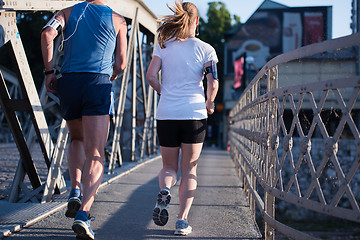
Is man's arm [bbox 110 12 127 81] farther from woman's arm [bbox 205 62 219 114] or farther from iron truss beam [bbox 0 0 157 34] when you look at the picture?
woman's arm [bbox 205 62 219 114]

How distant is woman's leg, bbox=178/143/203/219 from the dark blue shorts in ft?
2.25

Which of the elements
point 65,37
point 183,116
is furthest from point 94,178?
point 65,37

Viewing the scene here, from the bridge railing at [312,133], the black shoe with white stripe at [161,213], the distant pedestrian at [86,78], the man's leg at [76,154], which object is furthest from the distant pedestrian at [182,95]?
the man's leg at [76,154]

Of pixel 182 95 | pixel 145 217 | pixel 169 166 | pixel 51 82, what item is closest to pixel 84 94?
pixel 51 82

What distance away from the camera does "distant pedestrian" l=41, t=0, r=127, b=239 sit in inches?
151

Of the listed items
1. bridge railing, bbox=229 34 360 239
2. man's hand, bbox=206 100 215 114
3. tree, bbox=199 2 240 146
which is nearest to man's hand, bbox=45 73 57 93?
man's hand, bbox=206 100 215 114

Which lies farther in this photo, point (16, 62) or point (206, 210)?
point (206, 210)

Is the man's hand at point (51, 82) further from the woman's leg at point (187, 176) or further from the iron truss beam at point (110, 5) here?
the woman's leg at point (187, 176)

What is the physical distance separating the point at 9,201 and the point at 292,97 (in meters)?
3.22

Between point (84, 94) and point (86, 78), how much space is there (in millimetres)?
123

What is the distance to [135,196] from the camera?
6102mm

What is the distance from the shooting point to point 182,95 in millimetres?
4027

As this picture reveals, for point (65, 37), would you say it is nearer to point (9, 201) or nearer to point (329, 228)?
point (9, 201)

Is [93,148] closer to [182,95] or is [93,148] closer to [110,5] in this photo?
[182,95]
